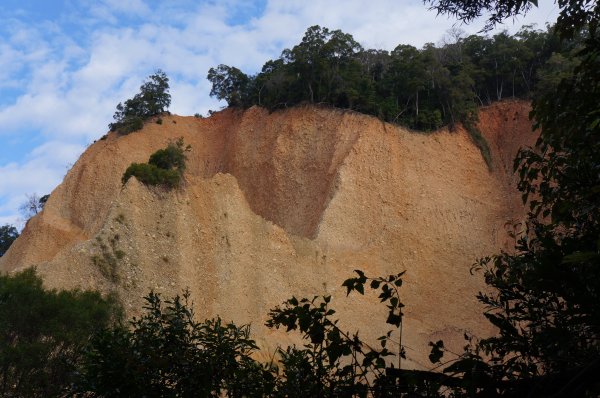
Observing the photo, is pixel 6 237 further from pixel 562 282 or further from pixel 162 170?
pixel 562 282

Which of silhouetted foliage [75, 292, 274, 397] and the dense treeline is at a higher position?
the dense treeline

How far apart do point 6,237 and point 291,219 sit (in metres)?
29.2

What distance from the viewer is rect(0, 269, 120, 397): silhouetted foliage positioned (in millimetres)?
15367

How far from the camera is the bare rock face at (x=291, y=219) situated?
89.2 feet

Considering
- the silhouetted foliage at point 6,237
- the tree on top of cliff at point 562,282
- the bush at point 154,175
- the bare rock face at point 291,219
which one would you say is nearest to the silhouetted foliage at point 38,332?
the bare rock face at point 291,219

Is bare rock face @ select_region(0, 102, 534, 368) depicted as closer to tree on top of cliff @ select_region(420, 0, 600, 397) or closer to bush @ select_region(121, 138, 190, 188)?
bush @ select_region(121, 138, 190, 188)

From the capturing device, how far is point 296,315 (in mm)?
4012

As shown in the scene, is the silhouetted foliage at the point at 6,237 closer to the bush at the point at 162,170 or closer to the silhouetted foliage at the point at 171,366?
the bush at the point at 162,170

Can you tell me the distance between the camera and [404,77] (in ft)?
133

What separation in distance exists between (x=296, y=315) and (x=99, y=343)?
142cm

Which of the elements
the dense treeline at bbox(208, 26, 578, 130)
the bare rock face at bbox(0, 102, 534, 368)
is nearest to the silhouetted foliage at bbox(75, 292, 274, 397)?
the bare rock face at bbox(0, 102, 534, 368)

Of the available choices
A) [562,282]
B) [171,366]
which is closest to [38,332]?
[171,366]

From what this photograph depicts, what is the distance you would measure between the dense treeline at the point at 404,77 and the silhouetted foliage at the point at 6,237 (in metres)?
22.6

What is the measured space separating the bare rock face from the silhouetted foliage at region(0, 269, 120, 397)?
4.33 metres
